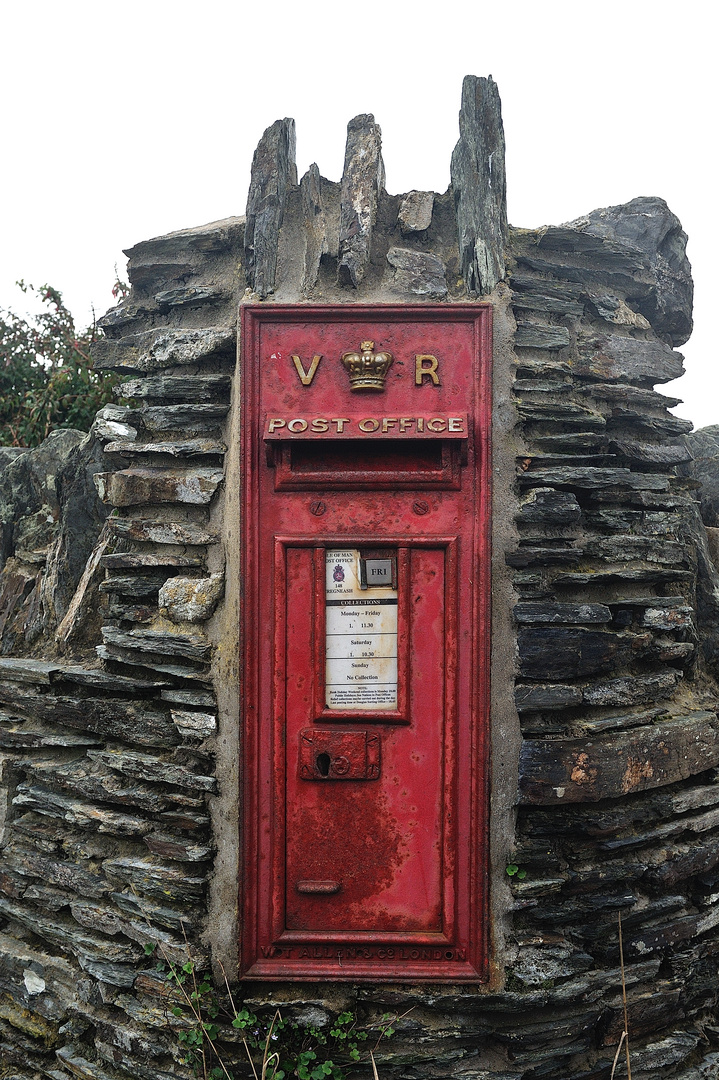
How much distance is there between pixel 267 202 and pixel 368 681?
1.86 metres

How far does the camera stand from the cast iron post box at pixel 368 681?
2.87 meters

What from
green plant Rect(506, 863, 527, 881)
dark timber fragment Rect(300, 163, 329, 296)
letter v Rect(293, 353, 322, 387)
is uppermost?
dark timber fragment Rect(300, 163, 329, 296)

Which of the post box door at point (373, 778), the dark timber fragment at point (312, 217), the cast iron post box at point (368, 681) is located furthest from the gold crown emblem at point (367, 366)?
the post box door at point (373, 778)

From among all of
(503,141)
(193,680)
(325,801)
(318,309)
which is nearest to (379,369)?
(318,309)

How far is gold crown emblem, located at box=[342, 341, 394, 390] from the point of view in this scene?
114 inches

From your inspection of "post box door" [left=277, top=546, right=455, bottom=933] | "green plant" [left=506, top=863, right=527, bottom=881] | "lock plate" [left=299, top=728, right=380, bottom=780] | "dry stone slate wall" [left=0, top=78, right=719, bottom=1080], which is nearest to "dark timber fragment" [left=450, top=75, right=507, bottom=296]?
"dry stone slate wall" [left=0, top=78, right=719, bottom=1080]

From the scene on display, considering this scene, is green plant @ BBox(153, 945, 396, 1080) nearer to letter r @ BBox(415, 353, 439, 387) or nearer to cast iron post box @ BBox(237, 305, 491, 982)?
Result: cast iron post box @ BBox(237, 305, 491, 982)

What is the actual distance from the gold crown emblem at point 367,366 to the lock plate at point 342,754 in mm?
1241

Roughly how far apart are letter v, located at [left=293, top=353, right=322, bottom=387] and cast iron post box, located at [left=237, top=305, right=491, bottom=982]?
0.01 meters

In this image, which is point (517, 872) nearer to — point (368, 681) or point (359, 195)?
point (368, 681)

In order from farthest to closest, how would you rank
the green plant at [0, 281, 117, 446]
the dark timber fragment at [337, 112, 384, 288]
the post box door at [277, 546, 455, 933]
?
the green plant at [0, 281, 117, 446]
the dark timber fragment at [337, 112, 384, 288]
the post box door at [277, 546, 455, 933]

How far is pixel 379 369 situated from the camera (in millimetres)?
2912

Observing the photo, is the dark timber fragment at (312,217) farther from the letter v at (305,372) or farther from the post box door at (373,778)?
the post box door at (373,778)

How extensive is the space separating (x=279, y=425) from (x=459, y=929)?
6.21 ft
